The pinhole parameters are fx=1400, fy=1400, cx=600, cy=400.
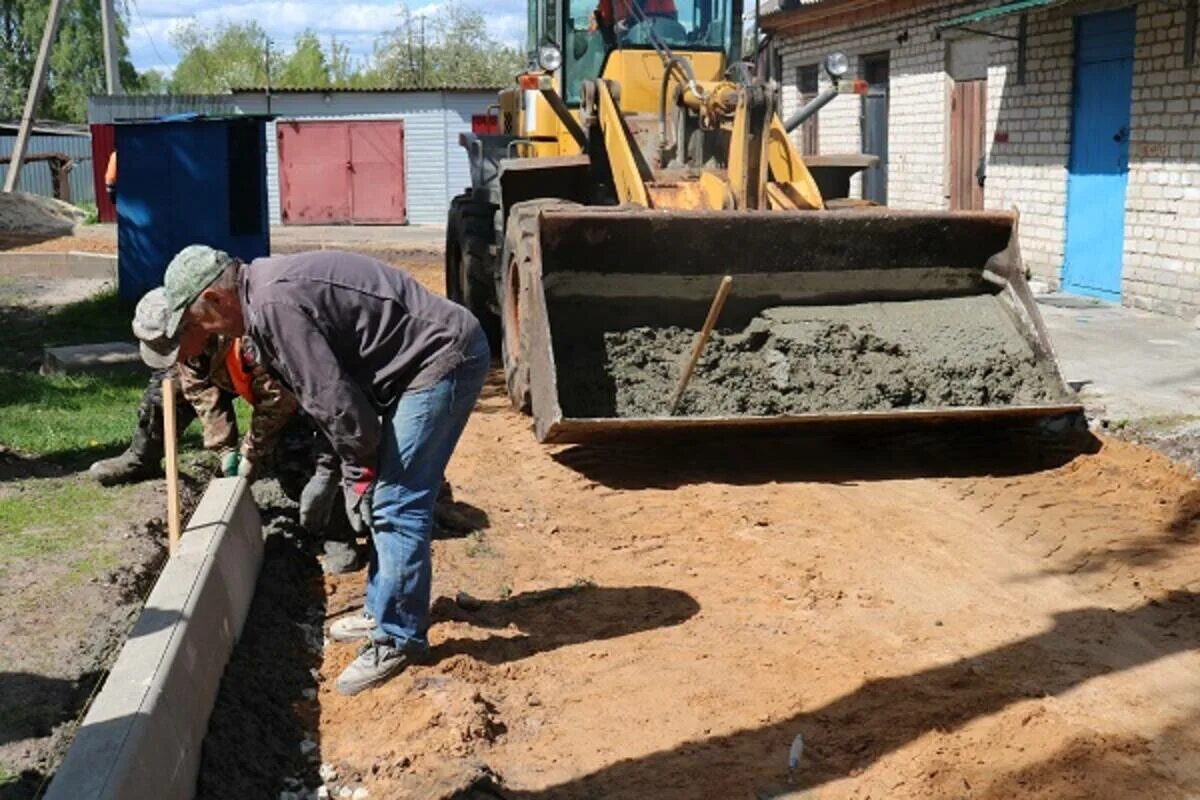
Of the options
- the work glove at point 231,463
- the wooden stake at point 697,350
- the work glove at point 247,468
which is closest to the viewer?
the work glove at point 247,468

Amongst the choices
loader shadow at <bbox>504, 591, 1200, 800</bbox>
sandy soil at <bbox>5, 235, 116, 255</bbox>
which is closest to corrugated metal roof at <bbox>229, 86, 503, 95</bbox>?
sandy soil at <bbox>5, 235, 116, 255</bbox>

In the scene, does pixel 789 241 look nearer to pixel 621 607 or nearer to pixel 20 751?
pixel 621 607

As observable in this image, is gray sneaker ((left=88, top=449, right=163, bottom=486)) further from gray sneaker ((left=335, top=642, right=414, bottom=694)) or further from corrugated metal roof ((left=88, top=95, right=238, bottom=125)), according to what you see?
corrugated metal roof ((left=88, top=95, right=238, bottom=125))

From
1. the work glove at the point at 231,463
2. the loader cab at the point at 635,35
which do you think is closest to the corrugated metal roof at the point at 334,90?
the loader cab at the point at 635,35

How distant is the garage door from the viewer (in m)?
31.5

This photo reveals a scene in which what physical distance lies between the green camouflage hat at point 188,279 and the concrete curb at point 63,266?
14456 millimetres

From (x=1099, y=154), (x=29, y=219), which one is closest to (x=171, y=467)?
(x=1099, y=154)

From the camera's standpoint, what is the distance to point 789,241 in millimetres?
8078

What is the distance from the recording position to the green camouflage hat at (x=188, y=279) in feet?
14.5

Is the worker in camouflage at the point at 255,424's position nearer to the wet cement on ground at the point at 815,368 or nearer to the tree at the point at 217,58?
the wet cement on ground at the point at 815,368

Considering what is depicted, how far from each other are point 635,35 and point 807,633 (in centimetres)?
593

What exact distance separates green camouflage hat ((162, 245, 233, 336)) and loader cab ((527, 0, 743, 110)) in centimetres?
597

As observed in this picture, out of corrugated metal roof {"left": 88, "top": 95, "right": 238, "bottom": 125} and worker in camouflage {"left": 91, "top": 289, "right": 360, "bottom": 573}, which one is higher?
corrugated metal roof {"left": 88, "top": 95, "right": 238, "bottom": 125}

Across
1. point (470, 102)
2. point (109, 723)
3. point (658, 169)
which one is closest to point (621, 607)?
point (109, 723)
